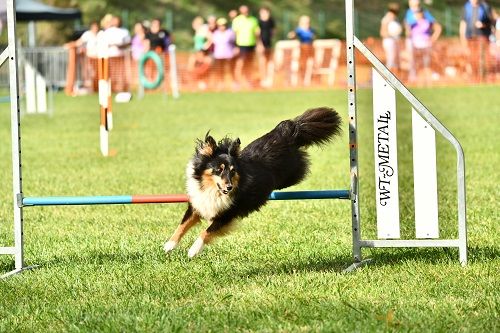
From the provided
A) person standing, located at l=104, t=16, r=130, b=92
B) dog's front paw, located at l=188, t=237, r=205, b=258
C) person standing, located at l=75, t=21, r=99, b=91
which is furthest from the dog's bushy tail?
person standing, located at l=75, t=21, r=99, b=91

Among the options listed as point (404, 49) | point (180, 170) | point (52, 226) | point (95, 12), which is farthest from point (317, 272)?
point (95, 12)

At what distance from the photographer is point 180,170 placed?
490 inches

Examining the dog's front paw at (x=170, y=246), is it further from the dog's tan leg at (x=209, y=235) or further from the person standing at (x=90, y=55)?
the person standing at (x=90, y=55)

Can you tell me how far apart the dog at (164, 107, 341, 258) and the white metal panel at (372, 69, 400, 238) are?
71cm

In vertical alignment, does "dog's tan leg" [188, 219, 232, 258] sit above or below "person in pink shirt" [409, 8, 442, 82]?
below

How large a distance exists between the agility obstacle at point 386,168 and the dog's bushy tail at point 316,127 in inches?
24.1

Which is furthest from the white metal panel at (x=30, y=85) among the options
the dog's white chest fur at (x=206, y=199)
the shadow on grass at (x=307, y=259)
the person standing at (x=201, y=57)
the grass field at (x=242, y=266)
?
the person standing at (x=201, y=57)

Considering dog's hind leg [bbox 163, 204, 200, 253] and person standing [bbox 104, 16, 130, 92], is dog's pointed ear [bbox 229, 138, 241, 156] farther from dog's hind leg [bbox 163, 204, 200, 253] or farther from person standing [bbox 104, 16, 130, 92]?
person standing [bbox 104, 16, 130, 92]

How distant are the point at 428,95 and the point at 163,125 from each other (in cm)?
824

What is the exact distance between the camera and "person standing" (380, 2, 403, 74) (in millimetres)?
29328

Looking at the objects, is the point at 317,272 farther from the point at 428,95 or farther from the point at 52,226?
the point at 428,95

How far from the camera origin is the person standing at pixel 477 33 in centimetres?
2917

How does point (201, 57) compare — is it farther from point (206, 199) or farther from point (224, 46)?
point (206, 199)

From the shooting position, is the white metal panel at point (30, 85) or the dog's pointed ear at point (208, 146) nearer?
the dog's pointed ear at point (208, 146)
